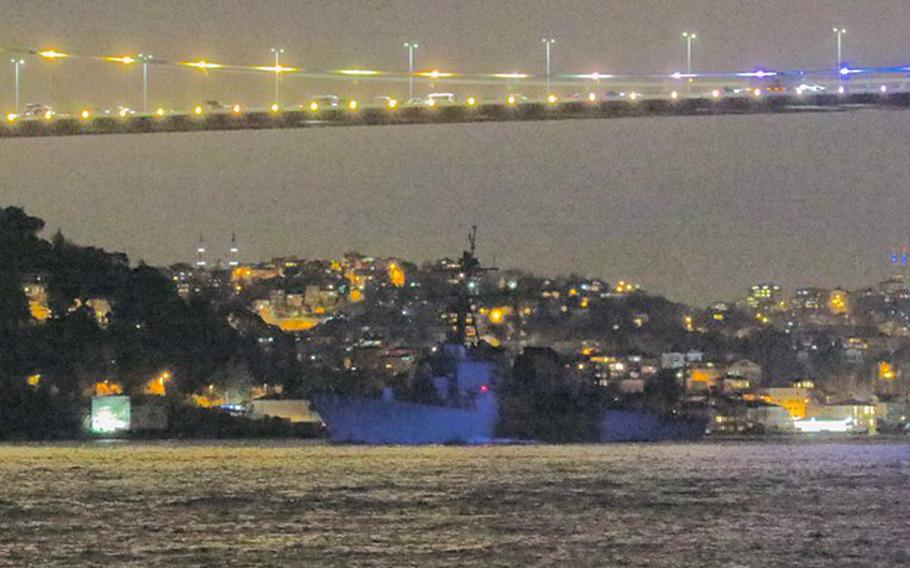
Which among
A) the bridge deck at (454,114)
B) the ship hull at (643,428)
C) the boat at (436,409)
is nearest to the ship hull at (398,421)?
the boat at (436,409)

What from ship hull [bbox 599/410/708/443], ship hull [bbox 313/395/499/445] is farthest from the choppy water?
ship hull [bbox 599/410/708/443]

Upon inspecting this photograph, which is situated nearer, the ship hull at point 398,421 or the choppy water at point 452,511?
the choppy water at point 452,511

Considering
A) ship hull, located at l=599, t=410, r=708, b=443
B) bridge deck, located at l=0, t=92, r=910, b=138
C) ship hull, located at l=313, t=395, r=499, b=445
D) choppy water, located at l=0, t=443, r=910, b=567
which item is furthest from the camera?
ship hull, located at l=599, t=410, r=708, b=443

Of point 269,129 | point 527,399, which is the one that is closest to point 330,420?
point 527,399

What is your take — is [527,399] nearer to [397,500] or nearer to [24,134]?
[24,134]

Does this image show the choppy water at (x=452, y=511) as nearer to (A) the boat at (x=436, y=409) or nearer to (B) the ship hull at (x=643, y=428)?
(A) the boat at (x=436, y=409)

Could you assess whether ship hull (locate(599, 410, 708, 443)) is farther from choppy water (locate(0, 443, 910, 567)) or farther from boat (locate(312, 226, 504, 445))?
choppy water (locate(0, 443, 910, 567))

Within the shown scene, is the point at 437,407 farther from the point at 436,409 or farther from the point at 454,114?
the point at 454,114
